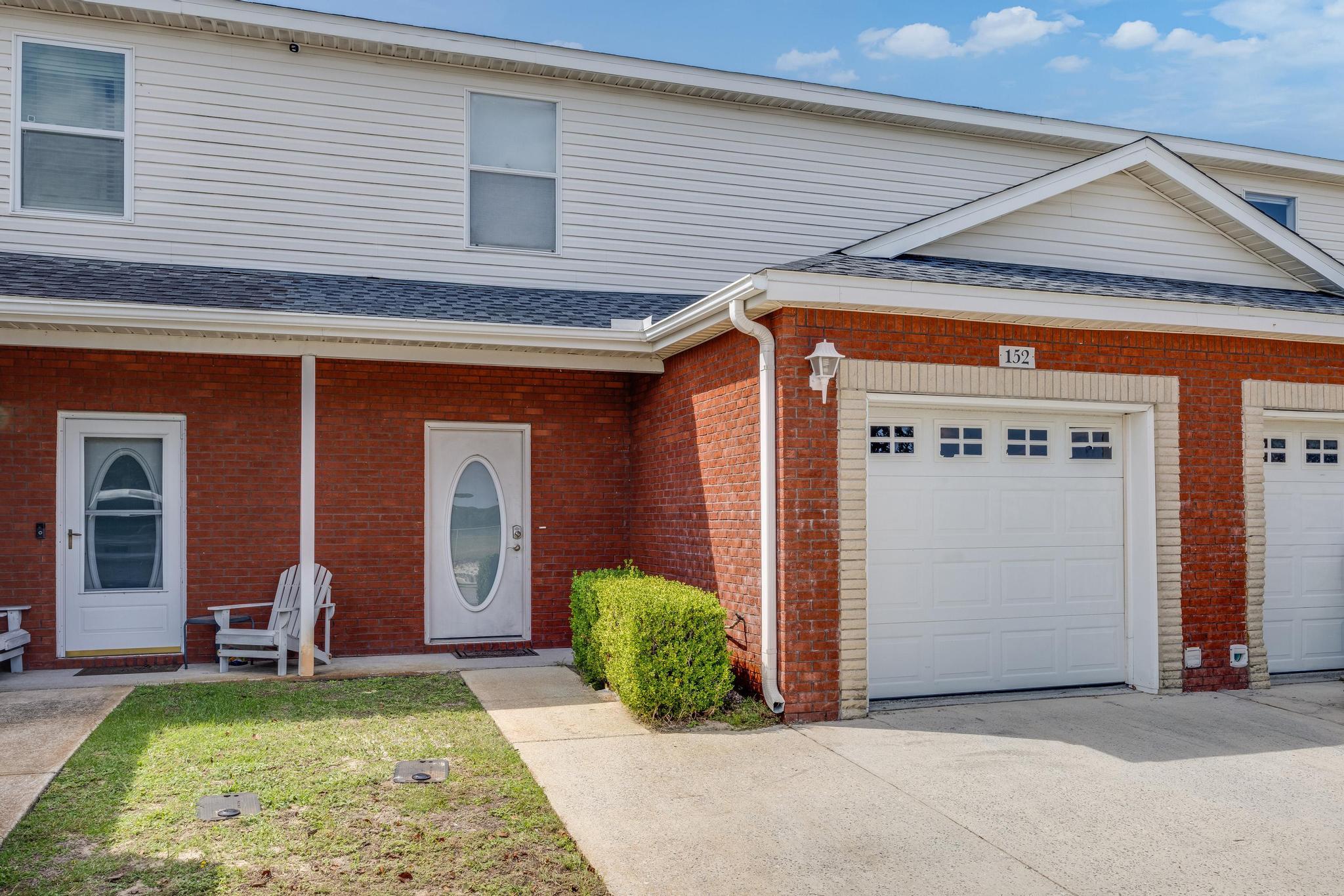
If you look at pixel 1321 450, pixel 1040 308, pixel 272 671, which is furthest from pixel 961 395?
pixel 272 671

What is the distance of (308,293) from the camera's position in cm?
894

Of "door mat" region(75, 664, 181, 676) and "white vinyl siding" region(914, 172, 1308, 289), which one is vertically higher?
"white vinyl siding" region(914, 172, 1308, 289)

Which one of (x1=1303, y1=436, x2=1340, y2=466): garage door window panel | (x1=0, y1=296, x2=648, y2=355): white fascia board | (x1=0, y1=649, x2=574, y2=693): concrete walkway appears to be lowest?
(x1=0, y1=649, x2=574, y2=693): concrete walkway

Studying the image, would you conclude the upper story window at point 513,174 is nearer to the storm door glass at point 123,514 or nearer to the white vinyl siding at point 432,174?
the white vinyl siding at point 432,174

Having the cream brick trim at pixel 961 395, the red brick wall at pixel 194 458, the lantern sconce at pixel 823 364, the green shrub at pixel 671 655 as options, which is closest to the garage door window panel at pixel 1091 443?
the cream brick trim at pixel 961 395

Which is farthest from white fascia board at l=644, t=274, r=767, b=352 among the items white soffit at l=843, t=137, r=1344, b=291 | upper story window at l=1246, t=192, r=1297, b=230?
upper story window at l=1246, t=192, r=1297, b=230

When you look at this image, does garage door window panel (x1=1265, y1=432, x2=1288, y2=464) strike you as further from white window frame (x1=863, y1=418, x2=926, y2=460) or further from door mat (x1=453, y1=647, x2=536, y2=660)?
door mat (x1=453, y1=647, x2=536, y2=660)

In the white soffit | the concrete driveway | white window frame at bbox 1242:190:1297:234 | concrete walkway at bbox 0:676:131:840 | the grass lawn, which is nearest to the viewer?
the grass lawn

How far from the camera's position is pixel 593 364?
9500 mm

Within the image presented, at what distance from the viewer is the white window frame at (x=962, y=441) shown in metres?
7.82

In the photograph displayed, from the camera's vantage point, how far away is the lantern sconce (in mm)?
6961

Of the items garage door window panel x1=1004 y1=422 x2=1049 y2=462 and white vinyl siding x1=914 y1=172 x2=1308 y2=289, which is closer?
garage door window panel x1=1004 y1=422 x2=1049 y2=462

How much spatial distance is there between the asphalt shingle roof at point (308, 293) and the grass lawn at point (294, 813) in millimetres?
3158

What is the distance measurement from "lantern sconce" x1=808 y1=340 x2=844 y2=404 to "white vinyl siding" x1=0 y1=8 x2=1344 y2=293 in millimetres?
3883
